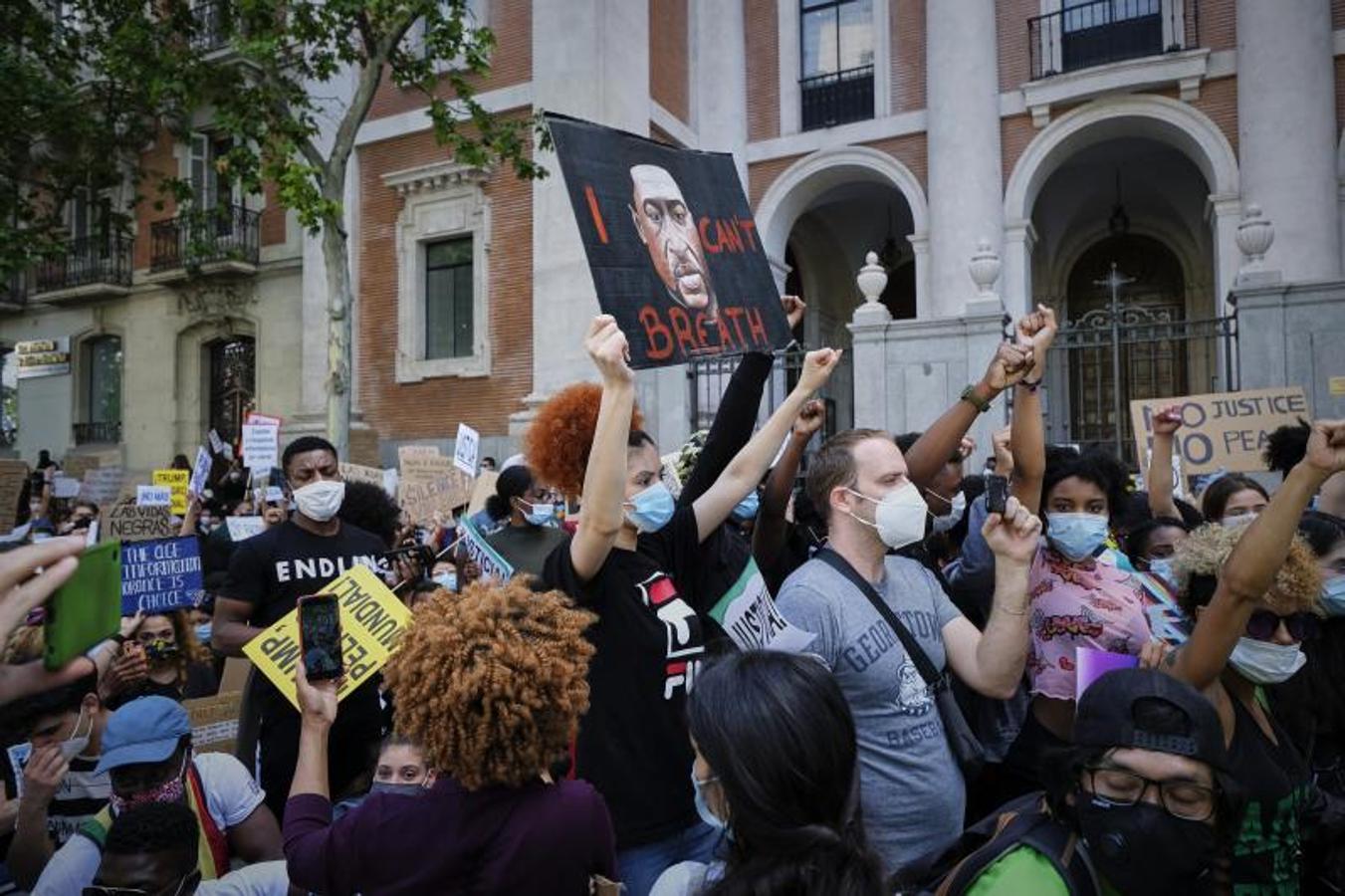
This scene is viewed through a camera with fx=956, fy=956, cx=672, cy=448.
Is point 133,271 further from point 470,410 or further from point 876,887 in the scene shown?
point 876,887

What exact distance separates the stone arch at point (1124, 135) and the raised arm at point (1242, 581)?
13.5 metres

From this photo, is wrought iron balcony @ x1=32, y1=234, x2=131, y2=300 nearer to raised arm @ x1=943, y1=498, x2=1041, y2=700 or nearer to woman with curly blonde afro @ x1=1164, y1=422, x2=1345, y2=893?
raised arm @ x1=943, y1=498, x2=1041, y2=700

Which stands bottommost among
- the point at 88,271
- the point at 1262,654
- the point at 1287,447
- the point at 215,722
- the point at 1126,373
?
the point at 215,722

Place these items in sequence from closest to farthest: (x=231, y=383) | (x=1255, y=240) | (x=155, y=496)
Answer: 1. (x=155, y=496)
2. (x=1255, y=240)
3. (x=231, y=383)

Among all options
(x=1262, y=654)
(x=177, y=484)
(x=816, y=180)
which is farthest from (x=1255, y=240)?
(x=177, y=484)

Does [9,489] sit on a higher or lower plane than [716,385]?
lower

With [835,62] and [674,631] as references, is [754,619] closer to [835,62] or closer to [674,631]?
[674,631]

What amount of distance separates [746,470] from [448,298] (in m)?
15.0

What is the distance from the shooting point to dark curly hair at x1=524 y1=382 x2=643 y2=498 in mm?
3244

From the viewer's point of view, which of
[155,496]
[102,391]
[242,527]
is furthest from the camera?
[102,391]

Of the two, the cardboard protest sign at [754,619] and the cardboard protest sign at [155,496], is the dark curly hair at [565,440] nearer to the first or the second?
the cardboard protest sign at [754,619]

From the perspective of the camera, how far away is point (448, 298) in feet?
56.6

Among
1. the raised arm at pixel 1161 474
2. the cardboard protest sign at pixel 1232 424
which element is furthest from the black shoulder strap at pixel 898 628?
the cardboard protest sign at pixel 1232 424

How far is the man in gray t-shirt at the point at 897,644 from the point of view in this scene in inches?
98.8
